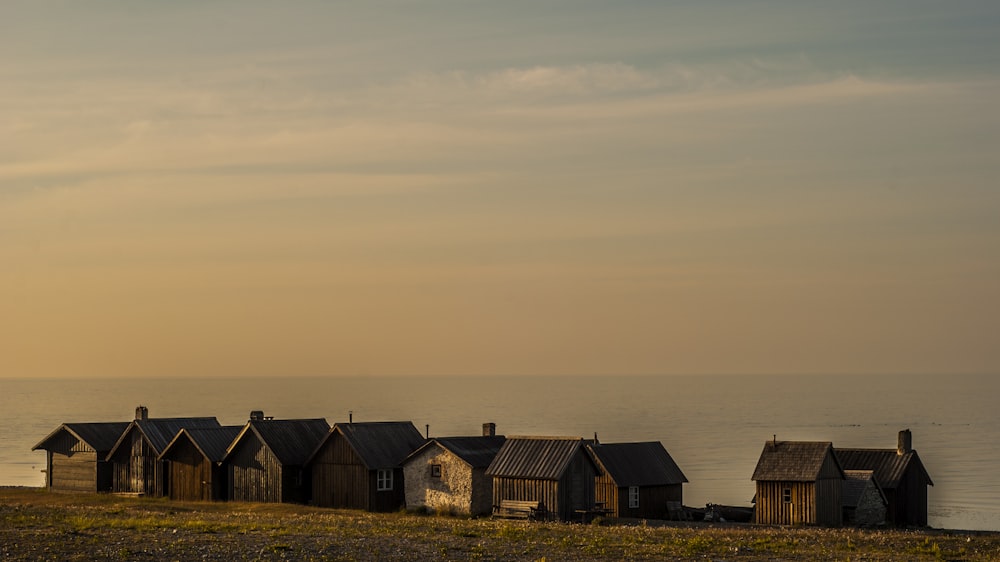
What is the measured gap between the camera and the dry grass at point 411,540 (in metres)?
42.4

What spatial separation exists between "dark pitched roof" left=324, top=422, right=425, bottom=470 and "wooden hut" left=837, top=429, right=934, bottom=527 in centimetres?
2246

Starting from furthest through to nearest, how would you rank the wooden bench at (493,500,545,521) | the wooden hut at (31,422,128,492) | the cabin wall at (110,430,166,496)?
1. the wooden hut at (31,422,128,492)
2. the cabin wall at (110,430,166,496)
3. the wooden bench at (493,500,545,521)

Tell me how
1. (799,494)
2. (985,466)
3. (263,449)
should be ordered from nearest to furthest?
(799,494)
(263,449)
(985,466)

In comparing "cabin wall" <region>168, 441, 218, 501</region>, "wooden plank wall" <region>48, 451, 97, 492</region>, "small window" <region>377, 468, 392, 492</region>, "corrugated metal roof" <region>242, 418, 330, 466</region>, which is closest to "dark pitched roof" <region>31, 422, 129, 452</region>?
"wooden plank wall" <region>48, 451, 97, 492</region>

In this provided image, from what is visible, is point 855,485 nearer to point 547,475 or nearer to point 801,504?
point 801,504

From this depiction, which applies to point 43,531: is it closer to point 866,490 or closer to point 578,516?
point 578,516

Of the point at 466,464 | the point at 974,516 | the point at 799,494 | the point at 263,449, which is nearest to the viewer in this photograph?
the point at 799,494

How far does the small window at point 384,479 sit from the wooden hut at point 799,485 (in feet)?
62.4

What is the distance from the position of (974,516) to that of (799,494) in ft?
89.0

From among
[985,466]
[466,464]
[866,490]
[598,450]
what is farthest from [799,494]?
[985,466]

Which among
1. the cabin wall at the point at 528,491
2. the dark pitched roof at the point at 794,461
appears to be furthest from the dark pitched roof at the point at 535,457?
the dark pitched roof at the point at 794,461

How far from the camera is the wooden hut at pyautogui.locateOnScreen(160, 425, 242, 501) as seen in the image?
7519 cm

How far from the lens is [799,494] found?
2510 inches

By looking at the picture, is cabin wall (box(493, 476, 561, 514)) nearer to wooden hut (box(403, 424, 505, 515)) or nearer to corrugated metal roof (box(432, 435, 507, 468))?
wooden hut (box(403, 424, 505, 515))
